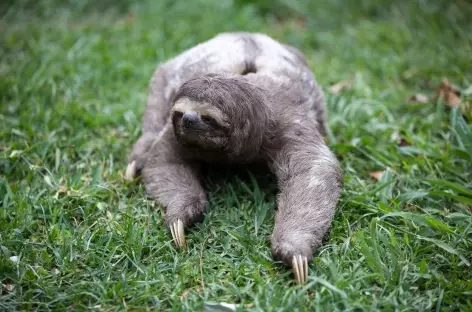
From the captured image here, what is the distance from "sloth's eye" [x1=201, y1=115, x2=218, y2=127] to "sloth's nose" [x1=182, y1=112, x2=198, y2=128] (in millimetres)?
66

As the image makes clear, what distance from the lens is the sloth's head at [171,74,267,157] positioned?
3957 millimetres

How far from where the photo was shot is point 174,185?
439 centimetres

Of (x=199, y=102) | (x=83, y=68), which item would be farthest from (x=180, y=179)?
(x=83, y=68)

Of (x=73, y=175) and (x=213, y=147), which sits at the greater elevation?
(x=213, y=147)

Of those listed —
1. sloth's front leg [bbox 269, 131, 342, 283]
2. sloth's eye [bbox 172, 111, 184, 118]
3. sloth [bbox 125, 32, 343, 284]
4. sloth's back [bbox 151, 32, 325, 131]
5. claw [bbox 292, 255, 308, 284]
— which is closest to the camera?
claw [bbox 292, 255, 308, 284]

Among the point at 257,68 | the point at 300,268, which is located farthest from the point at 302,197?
the point at 257,68

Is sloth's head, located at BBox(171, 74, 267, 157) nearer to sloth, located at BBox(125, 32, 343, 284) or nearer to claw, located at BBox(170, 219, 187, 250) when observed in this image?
sloth, located at BBox(125, 32, 343, 284)

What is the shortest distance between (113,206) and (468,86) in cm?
429

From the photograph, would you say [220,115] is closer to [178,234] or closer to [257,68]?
[178,234]

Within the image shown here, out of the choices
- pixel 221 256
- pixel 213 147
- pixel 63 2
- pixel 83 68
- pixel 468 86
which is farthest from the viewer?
pixel 63 2

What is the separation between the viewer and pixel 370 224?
12.8ft

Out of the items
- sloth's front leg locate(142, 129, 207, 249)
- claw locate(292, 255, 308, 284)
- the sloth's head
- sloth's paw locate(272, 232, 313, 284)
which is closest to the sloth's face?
the sloth's head

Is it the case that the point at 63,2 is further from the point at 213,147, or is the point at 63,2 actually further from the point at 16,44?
the point at 213,147

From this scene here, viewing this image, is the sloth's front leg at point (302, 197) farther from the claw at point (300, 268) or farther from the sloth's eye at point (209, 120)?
the sloth's eye at point (209, 120)
